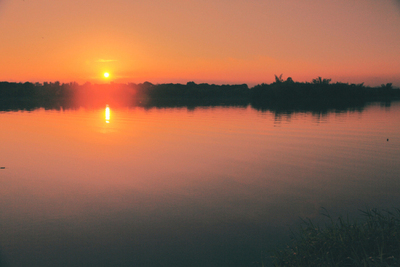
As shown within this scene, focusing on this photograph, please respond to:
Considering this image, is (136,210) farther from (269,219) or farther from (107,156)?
(107,156)

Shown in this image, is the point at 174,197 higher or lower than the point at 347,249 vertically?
lower

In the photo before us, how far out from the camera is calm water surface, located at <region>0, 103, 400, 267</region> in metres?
6.61

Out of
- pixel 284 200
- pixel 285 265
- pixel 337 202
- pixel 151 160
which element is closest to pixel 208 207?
pixel 284 200

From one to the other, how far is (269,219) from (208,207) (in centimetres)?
181

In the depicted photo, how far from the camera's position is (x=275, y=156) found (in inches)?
598

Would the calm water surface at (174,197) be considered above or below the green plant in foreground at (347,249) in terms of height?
below

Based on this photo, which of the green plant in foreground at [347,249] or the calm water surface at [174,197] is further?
the calm water surface at [174,197]

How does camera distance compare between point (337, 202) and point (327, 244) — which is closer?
point (327, 244)

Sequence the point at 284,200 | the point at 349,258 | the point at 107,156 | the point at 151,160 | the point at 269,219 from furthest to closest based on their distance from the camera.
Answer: the point at 107,156
the point at 151,160
the point at 284,200
the point at 269,219
the point at 349,258

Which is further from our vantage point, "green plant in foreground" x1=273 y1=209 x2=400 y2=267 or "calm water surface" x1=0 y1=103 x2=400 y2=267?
"calm water surface" x1=0 y1=103 x2=400 y2=267

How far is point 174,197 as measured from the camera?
9.38 metres

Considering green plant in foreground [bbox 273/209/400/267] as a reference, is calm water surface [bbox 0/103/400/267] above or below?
below

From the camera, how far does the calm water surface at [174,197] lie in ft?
21.7

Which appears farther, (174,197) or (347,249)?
(174,197)
